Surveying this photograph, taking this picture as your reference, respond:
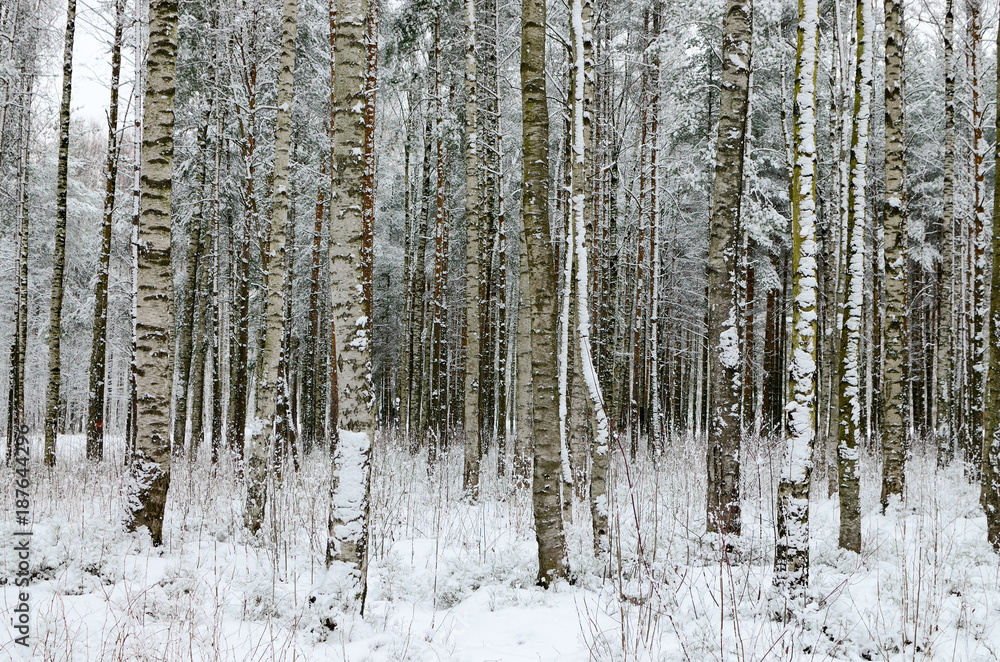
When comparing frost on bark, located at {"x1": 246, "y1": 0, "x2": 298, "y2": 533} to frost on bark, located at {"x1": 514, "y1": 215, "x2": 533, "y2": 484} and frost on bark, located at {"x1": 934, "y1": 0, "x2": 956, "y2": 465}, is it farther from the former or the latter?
frost on bark, located at {"x1": 934, "y1": 0, "x2": 956, "y2": 465}

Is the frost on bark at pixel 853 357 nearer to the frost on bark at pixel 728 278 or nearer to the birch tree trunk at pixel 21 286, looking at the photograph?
the frost on bark at pixel 728 278

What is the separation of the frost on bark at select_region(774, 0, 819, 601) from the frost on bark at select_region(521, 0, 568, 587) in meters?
1.88

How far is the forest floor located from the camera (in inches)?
148

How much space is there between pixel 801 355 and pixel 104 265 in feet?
41.2

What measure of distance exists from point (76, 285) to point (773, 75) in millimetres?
28428

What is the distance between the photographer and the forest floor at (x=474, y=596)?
375 cm

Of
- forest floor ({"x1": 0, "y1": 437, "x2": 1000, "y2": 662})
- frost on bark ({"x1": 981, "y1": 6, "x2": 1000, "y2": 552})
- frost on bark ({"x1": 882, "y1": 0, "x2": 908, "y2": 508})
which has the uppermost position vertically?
frost on bark ({"x1": 882, "y1": 0, "x2": 908, "y2": 508})

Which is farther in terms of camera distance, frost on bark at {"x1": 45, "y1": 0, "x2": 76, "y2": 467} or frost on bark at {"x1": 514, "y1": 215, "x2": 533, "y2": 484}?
frost on bark at {"x1": 45, "y1": 0, "x2": 76, "y2": 467}

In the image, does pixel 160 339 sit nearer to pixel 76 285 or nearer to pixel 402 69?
pixel 402 69

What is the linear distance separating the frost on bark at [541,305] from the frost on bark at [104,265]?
30.9 feet

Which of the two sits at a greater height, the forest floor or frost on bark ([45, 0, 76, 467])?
frost on bark ([45, 0, 76, 467])

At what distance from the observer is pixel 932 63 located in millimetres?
21828

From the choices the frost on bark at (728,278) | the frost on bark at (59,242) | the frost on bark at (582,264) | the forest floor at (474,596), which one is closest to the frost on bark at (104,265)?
the frost on bark at (59,242)

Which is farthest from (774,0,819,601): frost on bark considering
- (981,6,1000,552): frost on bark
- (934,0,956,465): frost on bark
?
(934,0,956,465): frost on bark
